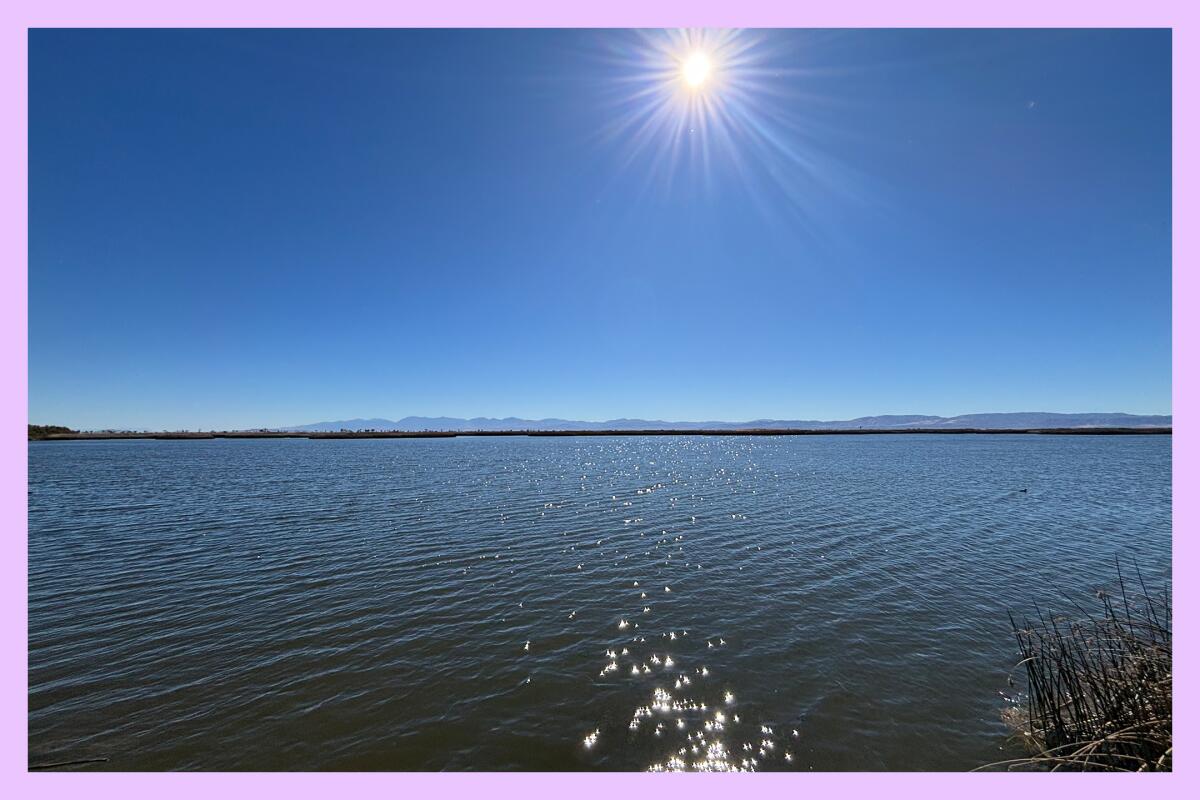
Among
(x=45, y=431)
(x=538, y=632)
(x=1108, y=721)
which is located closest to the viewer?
(x=1108, y=721)

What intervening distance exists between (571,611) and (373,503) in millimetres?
20001

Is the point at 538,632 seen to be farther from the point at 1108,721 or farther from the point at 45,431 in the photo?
the point at 45,431

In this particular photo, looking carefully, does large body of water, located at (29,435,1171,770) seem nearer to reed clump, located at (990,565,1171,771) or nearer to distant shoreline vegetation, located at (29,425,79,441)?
A: reed clump, located at (990,565,1171,771)

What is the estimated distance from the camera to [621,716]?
8.12 metres

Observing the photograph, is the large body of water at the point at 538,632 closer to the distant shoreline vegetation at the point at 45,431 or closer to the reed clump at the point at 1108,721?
the reed clump at the point at 1108,721

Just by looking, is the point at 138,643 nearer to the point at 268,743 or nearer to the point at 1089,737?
the point at 268,743

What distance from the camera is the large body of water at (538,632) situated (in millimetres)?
7523

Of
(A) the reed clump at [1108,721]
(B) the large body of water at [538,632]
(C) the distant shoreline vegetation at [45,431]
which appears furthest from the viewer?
(C) the distant shoreline vegetation at [45,431]

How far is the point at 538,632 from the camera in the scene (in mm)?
11297

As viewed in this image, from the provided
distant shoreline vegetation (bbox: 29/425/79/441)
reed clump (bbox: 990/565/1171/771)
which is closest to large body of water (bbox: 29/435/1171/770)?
reed clump (bbox: 990/565/1171/771)

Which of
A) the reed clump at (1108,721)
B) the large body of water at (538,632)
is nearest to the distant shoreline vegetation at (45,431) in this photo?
the large body of water at (538,632)

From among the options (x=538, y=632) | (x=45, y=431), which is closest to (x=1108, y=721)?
(x=538, y=632)

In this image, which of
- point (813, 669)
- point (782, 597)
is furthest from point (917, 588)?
point (813, 669)

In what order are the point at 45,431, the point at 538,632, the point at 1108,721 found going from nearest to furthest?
the point at 1108,721
the point at 538,632
the point at 45,431
